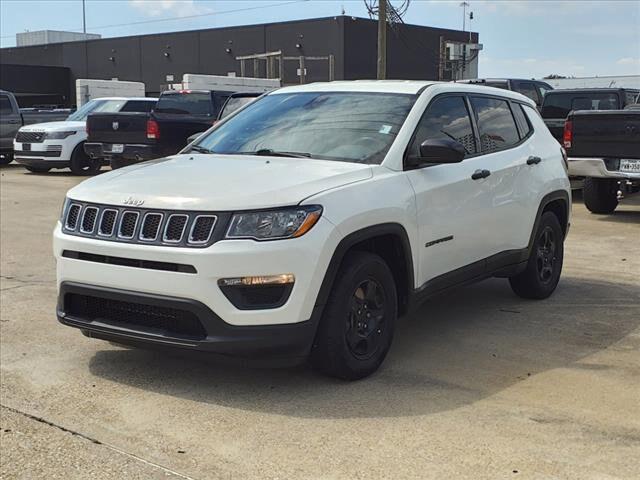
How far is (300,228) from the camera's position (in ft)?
13.5

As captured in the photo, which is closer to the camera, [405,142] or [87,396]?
[87,396]

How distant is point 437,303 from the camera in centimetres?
658

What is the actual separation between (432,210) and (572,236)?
220 inches

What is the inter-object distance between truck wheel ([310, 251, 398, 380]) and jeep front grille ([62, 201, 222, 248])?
2.54 feet

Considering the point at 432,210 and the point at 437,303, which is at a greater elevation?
the point at 432,210

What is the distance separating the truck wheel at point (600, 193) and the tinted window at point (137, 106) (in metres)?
11.1

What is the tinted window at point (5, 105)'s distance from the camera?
2112 cm

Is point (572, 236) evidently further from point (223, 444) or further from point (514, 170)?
point (223, 444)

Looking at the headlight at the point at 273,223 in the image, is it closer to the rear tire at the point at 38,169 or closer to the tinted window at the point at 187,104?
the tinted window at the point at 187,104

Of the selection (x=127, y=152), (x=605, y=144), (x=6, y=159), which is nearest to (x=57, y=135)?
(x=127, y=152)

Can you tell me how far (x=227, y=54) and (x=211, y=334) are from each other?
148 feet

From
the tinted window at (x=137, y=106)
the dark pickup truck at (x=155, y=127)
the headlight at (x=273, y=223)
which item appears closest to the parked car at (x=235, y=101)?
the dark pickup truck at (x=155, y=127)

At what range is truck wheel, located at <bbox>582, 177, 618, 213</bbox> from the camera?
11.9 m

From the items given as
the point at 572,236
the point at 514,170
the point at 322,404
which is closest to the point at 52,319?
the point at 322,404
